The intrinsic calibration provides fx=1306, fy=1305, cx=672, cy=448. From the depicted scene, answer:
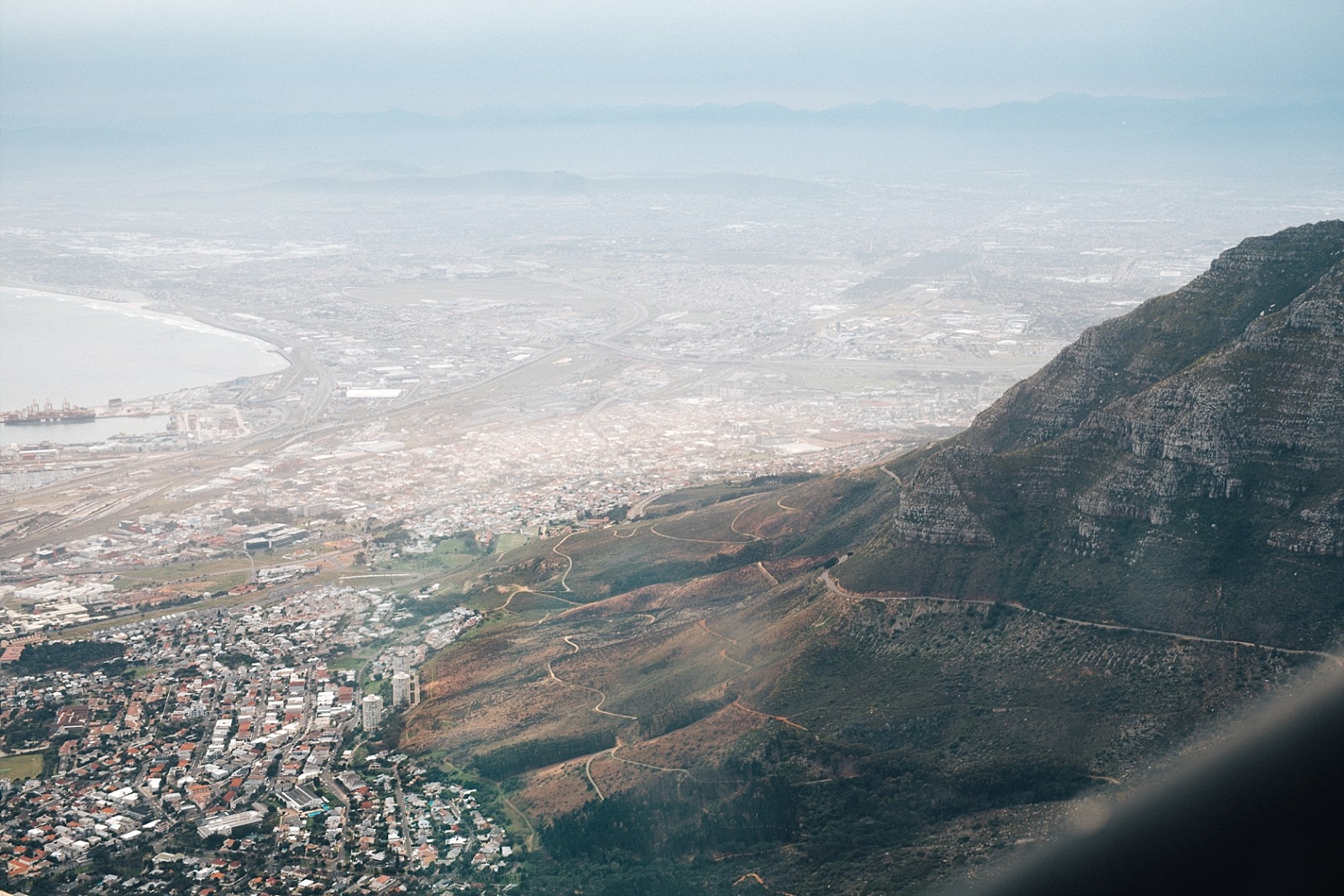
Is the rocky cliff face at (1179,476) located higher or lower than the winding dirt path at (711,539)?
higher

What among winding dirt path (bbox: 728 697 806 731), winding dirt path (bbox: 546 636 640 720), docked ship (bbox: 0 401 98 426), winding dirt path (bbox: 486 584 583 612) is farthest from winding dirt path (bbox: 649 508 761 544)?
docked ship (bbox: 0 401 98 426)

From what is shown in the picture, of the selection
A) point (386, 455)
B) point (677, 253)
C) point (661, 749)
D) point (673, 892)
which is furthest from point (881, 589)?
point (677, 253)

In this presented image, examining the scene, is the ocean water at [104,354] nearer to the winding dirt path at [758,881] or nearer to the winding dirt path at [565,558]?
the winding dirt path at [565,558]

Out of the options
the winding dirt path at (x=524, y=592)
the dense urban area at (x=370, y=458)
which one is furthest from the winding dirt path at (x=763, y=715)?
the winding dirt path at (x=524, y=592)

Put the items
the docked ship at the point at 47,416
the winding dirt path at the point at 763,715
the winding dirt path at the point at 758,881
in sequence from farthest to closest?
1. the docked ship at the point at 47,416
2. the winding dirt path at the point at 763,715
3. the winding dirt path at the point at 758,881

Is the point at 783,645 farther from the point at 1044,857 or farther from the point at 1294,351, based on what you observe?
the point at 1044,857

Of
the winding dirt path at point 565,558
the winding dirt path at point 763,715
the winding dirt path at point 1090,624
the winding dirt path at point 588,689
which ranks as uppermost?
the winding dirt path at point 1090,624

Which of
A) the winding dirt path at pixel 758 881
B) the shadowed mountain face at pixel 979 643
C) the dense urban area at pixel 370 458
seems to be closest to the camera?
the winding dirt path at pixel 758 881

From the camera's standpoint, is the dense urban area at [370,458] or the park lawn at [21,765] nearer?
the dense urban area at [370,458]
